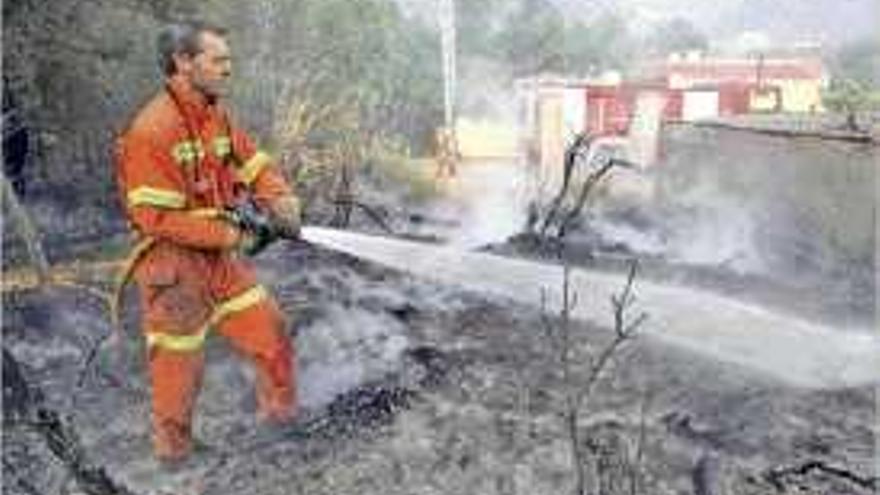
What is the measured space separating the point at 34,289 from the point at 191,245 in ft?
8.32

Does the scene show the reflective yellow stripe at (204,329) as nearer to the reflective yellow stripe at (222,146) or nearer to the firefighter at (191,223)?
the firefighter at (191,223)

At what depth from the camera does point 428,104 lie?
11.2 meters

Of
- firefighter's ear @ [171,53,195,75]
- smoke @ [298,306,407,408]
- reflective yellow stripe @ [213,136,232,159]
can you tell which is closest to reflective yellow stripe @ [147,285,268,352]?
reflective yellow stripe @ [213,136,232,159]

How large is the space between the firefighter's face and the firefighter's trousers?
643 mm

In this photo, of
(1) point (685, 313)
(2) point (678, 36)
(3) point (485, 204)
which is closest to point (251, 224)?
(1) point (685, 313)

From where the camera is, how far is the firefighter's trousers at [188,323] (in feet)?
18.6

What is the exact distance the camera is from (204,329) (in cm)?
576

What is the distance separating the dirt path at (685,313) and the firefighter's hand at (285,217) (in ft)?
6.66

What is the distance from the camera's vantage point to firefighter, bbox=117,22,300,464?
5559mm

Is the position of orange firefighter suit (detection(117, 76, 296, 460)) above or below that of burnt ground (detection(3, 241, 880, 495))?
above

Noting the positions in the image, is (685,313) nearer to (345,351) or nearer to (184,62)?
(345,351)

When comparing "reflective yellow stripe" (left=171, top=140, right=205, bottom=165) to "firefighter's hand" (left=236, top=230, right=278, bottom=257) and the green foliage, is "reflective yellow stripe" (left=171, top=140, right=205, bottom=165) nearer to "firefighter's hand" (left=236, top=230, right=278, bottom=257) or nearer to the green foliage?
"firefighter's hand" (left=236, top=230, right=278, bottom=257)

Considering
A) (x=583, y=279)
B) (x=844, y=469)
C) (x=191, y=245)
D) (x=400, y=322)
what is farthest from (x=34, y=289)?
(x=844, y=469)

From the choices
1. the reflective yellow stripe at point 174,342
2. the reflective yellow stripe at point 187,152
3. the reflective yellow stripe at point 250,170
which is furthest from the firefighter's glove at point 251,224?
the reflective yellow stripe at point 174,342
